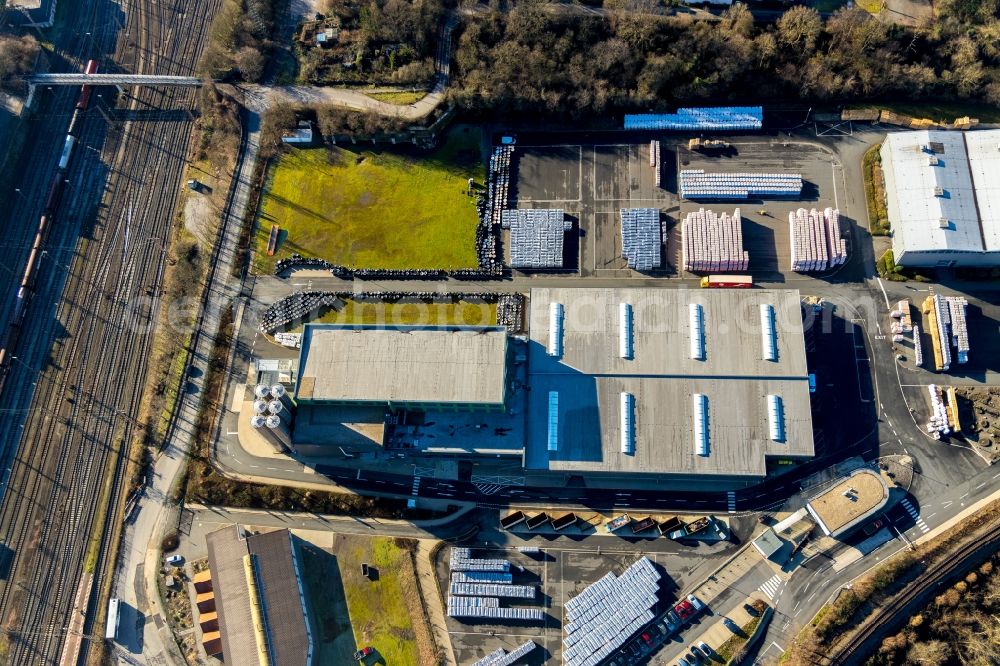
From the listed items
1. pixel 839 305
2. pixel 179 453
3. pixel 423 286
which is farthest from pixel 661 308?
pixel 179 453

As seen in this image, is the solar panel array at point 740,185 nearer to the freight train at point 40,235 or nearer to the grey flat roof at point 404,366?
the grey flat roof at point 404,366

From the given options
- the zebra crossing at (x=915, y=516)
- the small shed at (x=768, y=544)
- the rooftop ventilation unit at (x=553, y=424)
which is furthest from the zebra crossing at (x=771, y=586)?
the rooftop ventilation unit at (x=553, y=424)

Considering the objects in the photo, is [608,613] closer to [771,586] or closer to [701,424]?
[771,586]

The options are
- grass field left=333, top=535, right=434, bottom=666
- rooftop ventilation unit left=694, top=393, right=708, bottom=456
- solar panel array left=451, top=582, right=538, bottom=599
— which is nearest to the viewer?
rooftop ventilation unit left=694, top=393, right=708, bottom=456

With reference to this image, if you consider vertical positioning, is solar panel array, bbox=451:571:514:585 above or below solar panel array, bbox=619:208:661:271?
below

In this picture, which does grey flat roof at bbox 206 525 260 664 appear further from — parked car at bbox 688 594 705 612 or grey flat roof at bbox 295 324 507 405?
parked car at bbox 688 594 705 612

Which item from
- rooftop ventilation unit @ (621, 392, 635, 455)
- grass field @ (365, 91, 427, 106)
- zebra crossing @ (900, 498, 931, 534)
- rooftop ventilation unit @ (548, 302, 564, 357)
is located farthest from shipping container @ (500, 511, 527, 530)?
grass field @ (365, 91, 427, 106)

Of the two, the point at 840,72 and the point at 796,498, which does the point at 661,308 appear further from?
the point at 840,72
